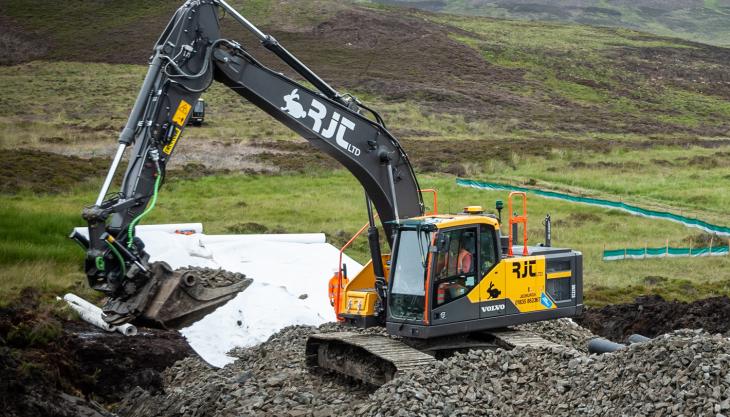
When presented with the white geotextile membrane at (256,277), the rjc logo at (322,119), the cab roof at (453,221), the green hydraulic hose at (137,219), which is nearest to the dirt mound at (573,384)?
the cab roof at (453,221)

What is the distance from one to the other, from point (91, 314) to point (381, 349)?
7.34m

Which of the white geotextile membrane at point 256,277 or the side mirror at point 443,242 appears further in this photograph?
the white geotextile membrane at point 256,277

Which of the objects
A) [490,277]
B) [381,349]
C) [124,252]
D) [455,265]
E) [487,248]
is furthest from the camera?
[487,248]

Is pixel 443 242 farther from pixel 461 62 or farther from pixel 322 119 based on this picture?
pixel 461 62

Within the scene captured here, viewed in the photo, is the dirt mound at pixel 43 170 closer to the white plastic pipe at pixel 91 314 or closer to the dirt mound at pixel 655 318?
the white plastic pipe at pixel 91 314

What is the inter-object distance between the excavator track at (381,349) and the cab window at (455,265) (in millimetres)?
863

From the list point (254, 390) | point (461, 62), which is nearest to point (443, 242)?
point (254, 390)

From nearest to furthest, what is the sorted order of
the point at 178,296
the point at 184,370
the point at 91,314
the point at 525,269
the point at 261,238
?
the point at 525,269, the point at 178,296, the point at 184,370, the point at 91,314, the point at 261,238

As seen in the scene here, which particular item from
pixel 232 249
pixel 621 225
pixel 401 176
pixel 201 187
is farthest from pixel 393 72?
pixel 401 176

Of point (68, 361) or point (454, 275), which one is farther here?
point (68, 361)

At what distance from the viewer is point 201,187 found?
39.1 m

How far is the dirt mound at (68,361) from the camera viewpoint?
12.8 m

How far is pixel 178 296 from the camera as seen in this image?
15695mm

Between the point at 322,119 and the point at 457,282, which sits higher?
the point at 322,119
